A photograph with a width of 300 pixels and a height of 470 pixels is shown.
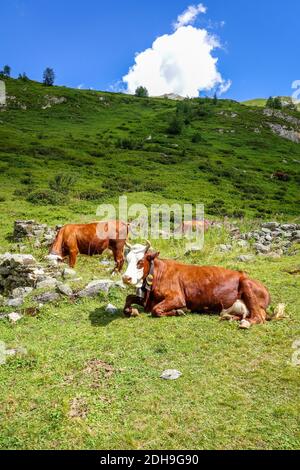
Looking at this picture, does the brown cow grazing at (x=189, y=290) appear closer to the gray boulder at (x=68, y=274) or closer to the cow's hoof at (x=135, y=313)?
the cow's hoof at (x=135, y=313)

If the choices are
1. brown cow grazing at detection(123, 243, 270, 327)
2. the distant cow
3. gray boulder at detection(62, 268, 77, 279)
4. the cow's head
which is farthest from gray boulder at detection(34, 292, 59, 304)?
the distant cow

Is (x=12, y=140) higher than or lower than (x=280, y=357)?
higher

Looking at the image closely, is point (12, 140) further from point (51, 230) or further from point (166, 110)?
point (166, 110)

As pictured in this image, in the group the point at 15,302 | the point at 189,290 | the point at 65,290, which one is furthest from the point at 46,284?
the point at 189,290

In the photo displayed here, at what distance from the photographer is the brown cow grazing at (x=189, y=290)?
8.68 meters

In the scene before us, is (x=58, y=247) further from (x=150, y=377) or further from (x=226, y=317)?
(x=150, y=377)

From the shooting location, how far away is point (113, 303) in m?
10.0

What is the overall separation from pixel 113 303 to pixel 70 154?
140 ft

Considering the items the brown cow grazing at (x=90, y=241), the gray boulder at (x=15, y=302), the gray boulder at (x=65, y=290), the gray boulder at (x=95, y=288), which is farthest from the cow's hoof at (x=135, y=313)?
the brown cow grazing at (x=90, y=241)

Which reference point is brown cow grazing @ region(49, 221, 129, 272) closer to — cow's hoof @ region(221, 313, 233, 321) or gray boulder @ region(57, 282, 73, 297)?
gray boulder @ region(57, 282, 73, 297)

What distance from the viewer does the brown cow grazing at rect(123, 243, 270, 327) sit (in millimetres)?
8680

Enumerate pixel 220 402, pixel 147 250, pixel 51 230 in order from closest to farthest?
pixel 220 402
pixel 147 250
pixel 51 230

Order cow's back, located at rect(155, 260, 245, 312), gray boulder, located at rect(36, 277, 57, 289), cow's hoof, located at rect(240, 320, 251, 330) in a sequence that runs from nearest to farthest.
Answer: cow's hoof, located at rect(240, 320, 251, 330), cow's back, located at rect(155, 260, 245, 312), gray boulder, located at rect(36, 277, 57, 289)
